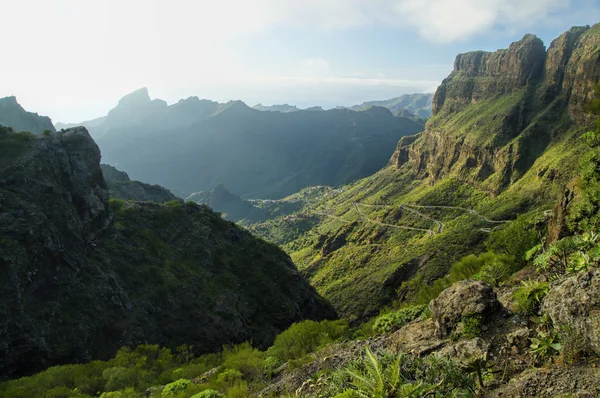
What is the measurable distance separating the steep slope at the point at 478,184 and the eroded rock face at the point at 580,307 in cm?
6162

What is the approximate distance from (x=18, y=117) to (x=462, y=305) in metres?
235

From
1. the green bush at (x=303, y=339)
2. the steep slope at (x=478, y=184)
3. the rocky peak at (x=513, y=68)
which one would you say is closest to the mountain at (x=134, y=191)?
the steep slope at (x=478, y=184)

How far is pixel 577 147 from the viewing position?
11156 centimetres

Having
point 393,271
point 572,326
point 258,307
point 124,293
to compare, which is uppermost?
point 572,326

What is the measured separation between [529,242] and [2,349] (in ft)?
187

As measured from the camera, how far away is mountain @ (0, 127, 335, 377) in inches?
1582

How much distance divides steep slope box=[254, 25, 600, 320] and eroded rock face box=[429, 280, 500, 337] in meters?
57.0

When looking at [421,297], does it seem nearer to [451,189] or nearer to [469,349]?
[469,349]

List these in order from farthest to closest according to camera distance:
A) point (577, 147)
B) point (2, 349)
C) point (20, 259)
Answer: point (577, 147)
point (20, 259)
point (2, 349)

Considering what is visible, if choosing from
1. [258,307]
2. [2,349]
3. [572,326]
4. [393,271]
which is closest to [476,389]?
[572,326]

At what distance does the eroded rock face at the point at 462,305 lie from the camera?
51.2 ft

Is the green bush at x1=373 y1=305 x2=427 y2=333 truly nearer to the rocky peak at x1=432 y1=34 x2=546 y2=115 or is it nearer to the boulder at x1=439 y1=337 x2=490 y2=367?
the boulder at x1=439 y1=337 x2=490 y2=367

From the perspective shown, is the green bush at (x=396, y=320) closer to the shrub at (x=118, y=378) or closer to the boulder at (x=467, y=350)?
the boulder at (x=467, y=350)

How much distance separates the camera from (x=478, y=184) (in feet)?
481
